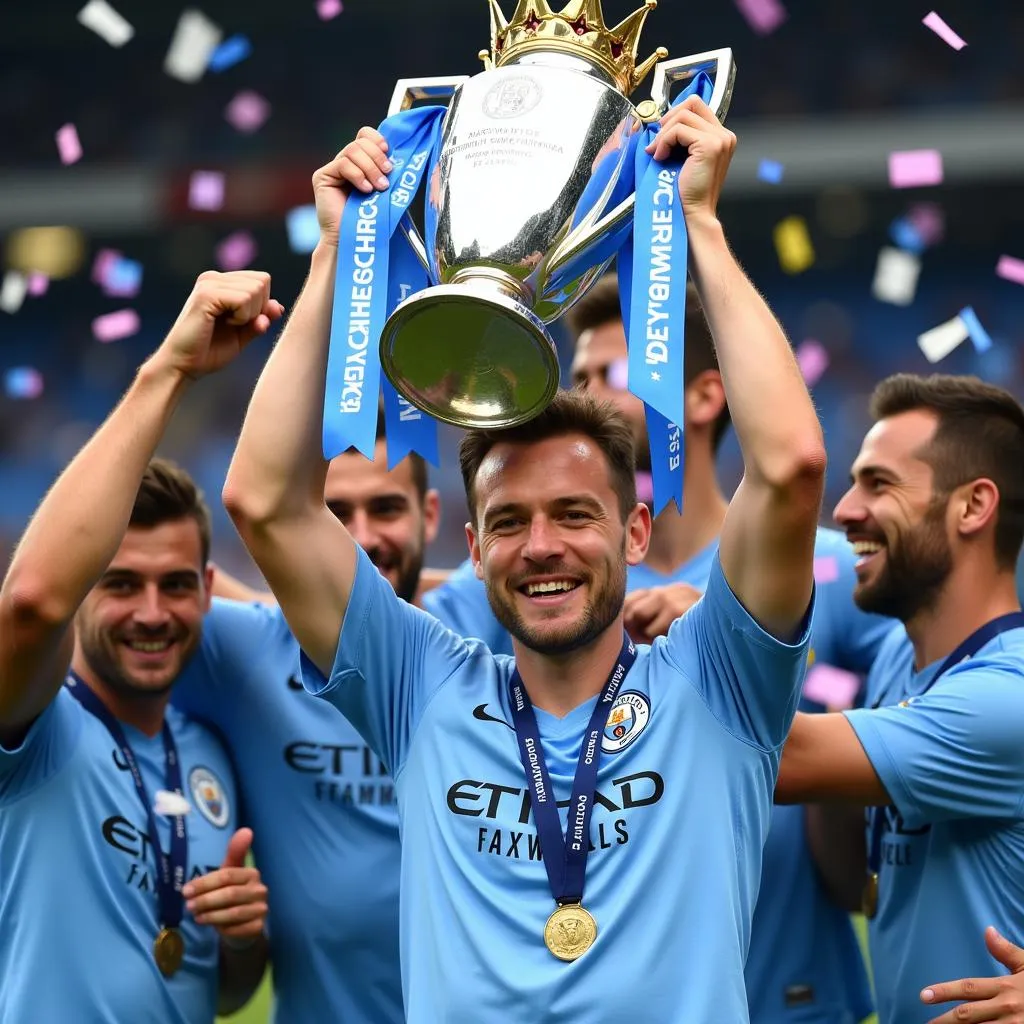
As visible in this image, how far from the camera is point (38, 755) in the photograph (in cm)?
319

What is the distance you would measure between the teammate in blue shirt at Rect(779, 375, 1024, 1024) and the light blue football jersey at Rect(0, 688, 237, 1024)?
4.24 ft

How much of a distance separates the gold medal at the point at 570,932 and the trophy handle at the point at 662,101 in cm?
103

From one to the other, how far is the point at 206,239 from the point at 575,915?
15.9 metres

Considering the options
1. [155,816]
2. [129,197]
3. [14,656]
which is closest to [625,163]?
[14,656]

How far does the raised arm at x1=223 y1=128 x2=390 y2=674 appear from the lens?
2750mm

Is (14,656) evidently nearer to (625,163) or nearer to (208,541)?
(208,541)

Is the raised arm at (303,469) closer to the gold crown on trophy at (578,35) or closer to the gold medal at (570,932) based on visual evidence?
the gold crown on trophy at (578,35)

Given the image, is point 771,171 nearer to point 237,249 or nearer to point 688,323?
point 688,323

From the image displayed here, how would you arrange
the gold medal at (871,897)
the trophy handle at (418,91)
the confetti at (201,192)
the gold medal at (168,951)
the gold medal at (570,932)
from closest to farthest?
the gold medal at (570,932), the trophy handle at (418,91), the gold medal at (168,951), the gold medal at (871,897), the confetti at (201,192)

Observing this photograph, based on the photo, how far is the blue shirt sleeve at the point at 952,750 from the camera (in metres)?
3.04

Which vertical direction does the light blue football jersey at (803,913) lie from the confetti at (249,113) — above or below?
below

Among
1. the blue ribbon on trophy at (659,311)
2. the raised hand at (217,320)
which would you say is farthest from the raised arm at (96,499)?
the blue ribbon on trophy at (659,311)

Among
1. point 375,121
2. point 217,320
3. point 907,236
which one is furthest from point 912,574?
point 375,121

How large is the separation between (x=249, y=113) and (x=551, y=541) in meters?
15.2
